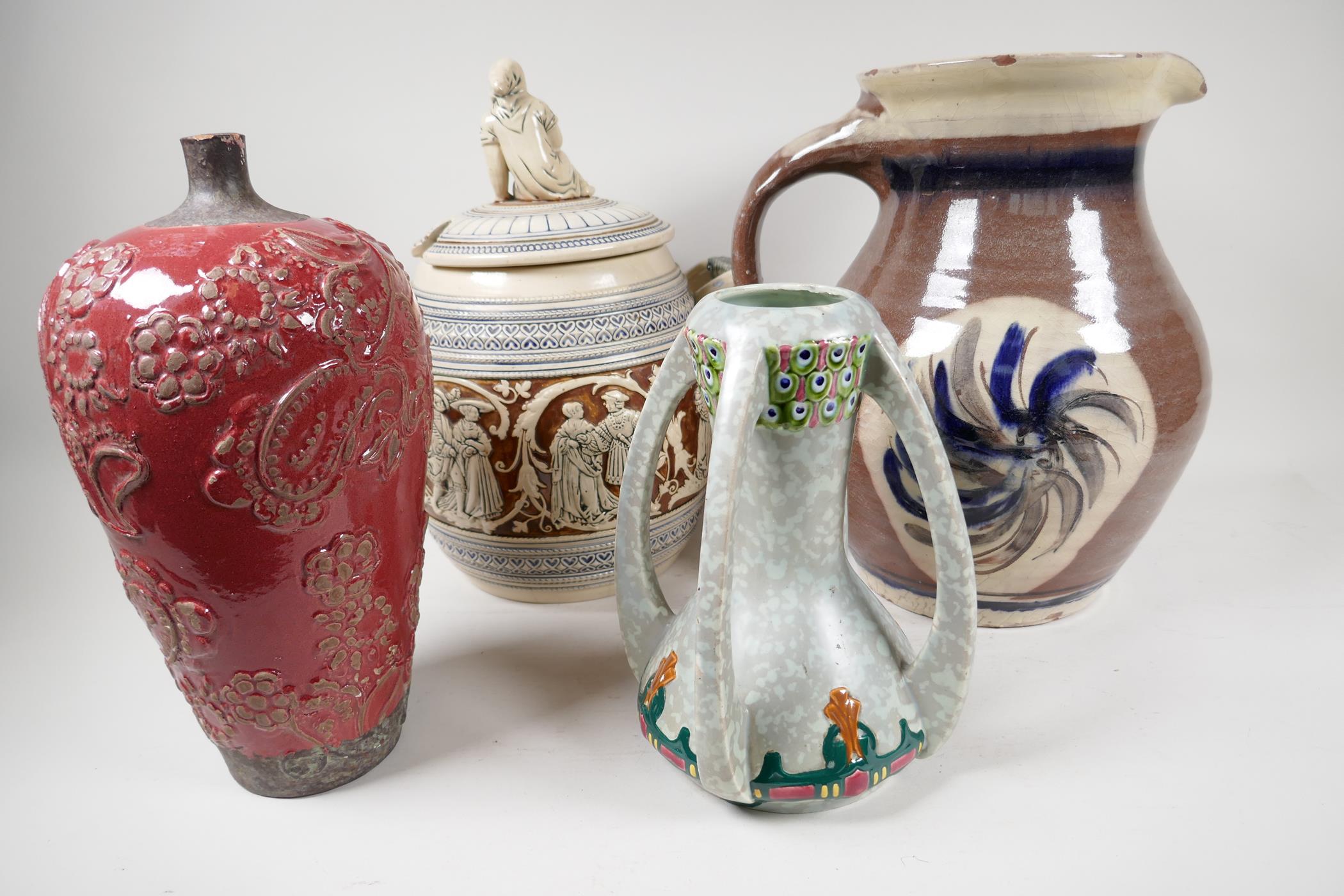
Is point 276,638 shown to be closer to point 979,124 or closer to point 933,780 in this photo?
point 933,780

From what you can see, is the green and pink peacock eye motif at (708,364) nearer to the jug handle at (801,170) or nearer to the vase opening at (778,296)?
the vase opening at (778,296)

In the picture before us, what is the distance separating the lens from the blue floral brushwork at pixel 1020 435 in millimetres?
1229

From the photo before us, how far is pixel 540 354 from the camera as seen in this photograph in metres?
1.34

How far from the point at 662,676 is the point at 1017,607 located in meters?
0.61

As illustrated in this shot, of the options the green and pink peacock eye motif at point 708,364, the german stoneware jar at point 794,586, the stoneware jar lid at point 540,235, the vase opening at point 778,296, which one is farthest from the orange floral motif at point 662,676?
the stoneware jar lid at point 540,235

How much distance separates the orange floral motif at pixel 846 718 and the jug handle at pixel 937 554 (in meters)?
0.09

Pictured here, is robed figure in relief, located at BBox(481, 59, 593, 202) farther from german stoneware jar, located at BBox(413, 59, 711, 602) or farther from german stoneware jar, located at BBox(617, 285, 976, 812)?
german stoneware jar, located at BBox(617, 285, 976, 812)

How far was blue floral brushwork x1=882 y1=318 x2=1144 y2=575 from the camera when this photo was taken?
4.03 ft

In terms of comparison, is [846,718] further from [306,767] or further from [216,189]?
[216,189]

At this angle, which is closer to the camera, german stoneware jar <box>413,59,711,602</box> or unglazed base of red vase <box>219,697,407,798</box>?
unglazed base of red vase <box>219,697,407,798</box>

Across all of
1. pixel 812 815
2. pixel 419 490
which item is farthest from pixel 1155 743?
pixel 419 490

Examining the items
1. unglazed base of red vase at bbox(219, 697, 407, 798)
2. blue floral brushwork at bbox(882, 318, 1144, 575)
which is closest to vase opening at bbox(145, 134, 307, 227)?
unglazed base of red vase at bbox(219, 697, 407, 798)

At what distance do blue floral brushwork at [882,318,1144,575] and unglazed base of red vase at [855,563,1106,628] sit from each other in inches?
5.2

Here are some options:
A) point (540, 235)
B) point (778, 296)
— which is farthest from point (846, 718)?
point (540, 235)
